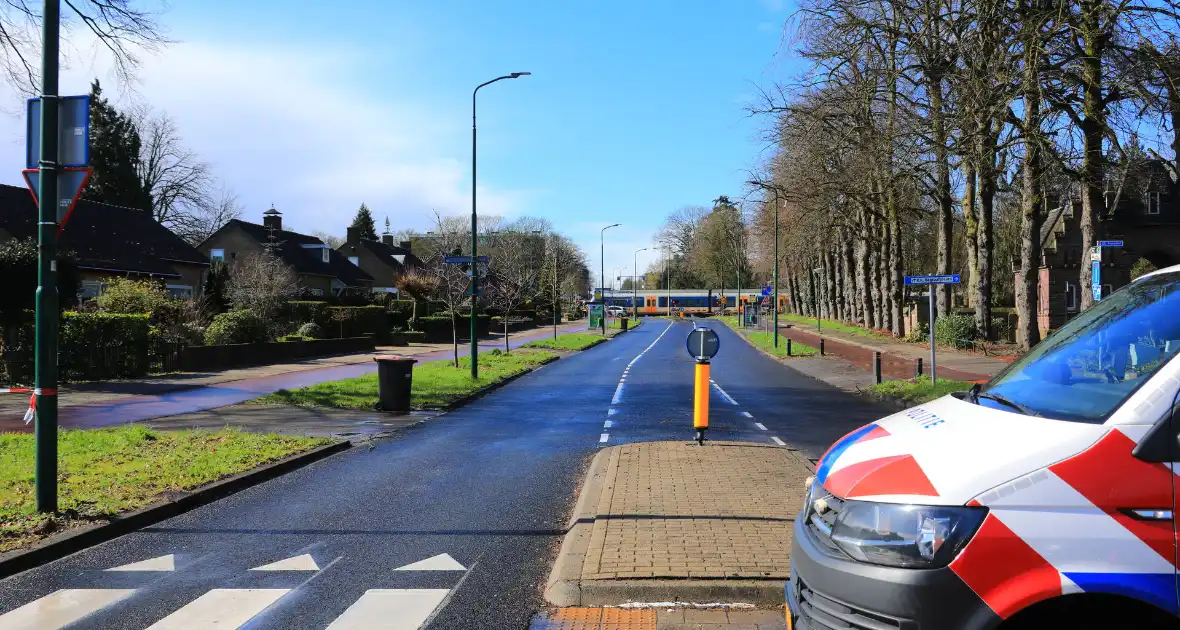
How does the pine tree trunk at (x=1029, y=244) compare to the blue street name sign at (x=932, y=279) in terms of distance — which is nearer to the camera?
the blue street name sign at (x=932, y=279)

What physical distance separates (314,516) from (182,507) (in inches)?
50.1

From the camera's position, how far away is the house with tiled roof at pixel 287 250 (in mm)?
56562

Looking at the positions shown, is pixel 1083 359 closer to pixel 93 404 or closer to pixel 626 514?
pixel 626 514

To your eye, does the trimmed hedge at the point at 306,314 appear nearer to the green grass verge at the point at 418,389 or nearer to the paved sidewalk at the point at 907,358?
the green grass verge at the point at 418,389

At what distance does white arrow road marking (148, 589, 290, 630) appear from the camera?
183 inches

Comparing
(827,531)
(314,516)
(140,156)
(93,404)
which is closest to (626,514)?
(314,516)

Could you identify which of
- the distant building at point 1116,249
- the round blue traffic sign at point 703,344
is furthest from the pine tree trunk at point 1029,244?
the round blue traffic sign at point 703,344

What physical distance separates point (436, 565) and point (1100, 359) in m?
4.24

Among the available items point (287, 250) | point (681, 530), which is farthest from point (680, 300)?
point (681, 530)

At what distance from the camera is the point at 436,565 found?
19.1 feet

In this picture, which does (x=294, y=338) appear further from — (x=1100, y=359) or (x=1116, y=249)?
(x=1116, y=249)

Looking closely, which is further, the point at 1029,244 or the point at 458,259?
the point at 1029,244

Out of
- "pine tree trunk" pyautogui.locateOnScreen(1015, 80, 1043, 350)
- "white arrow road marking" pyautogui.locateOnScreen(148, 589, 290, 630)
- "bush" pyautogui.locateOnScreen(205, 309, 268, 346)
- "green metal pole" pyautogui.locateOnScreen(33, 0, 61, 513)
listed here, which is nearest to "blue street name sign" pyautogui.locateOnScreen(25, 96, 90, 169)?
"green metal pole" pyautogui.locateOnScreen(33, 0, 61, 513)

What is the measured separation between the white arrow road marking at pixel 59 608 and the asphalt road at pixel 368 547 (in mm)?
12
